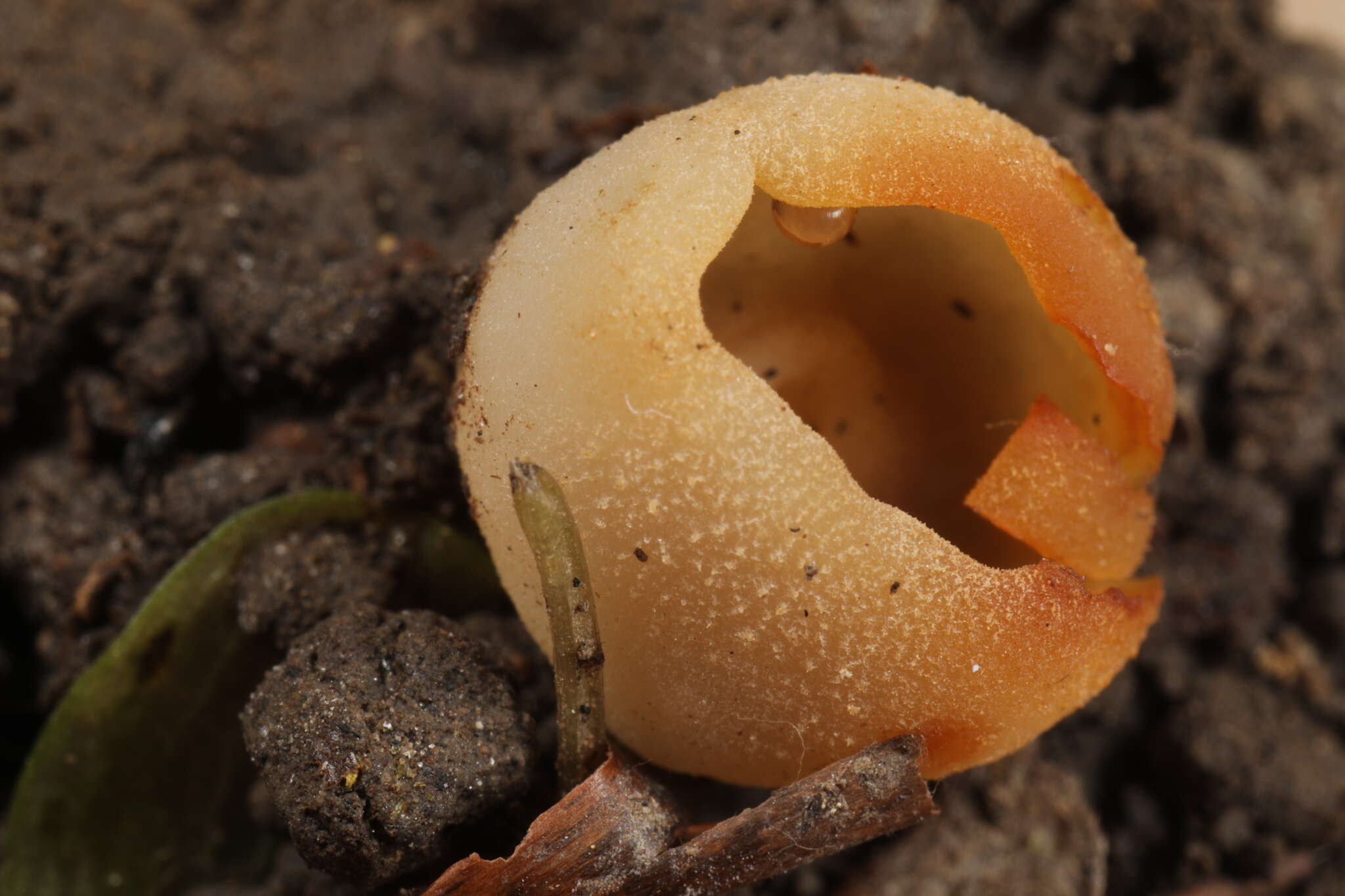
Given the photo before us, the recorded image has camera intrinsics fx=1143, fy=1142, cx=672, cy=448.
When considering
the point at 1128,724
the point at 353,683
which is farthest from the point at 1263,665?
the point at 353,683

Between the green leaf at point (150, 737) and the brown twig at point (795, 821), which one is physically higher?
the brown twig at point (795, 821)

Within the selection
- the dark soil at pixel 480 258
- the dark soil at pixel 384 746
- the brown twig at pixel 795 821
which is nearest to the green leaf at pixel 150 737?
the dark soil at pixel 480 258

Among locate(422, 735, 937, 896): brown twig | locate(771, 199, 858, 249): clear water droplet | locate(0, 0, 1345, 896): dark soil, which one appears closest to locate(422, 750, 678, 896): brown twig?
locate(422, 735, 937, 896): brown twig

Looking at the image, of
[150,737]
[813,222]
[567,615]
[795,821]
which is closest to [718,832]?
[795,821]

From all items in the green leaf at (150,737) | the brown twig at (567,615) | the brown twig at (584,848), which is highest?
the brown twig at (567,615)

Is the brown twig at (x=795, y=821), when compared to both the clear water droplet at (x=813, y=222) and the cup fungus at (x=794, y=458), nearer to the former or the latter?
the cup fungus at (x=794, y=458)

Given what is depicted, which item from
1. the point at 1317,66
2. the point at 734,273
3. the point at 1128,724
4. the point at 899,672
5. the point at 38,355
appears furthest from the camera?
the point at 1317,66

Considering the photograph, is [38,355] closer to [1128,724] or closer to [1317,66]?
[1128,724]
